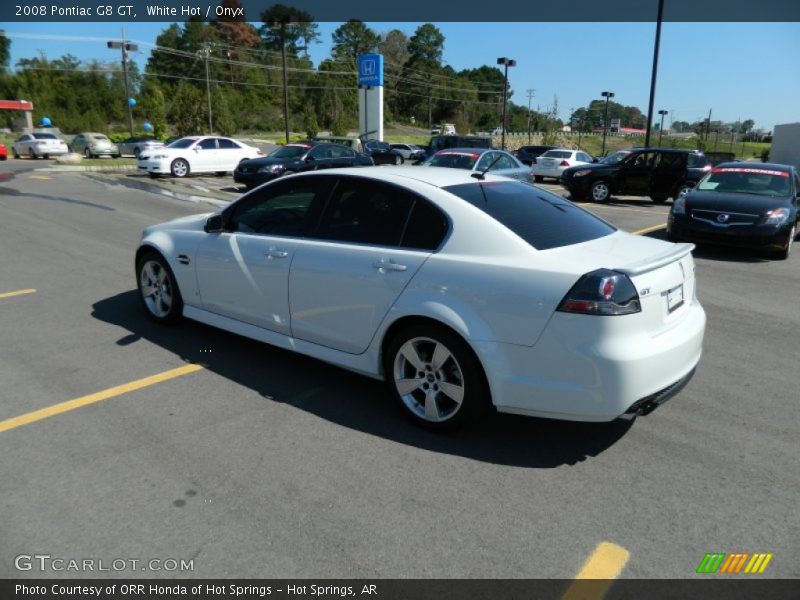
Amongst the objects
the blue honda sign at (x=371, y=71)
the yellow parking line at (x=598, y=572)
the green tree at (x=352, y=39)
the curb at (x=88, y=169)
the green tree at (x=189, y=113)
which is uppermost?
the green tree at (x=352, y=39)

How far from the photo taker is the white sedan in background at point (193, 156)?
22.6m

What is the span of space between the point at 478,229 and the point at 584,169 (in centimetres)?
1622

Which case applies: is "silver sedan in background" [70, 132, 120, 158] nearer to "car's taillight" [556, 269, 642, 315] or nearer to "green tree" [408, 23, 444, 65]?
"car's taillight" [556, 269, 642, 315]

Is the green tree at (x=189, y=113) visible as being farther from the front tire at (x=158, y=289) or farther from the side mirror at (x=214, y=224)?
the side mirror at (x=214, y=224)

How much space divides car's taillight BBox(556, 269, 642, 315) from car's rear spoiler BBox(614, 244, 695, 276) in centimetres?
9

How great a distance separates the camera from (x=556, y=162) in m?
25.5

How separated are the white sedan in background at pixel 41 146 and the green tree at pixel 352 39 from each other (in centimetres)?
10287

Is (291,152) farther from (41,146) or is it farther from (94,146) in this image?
(41,146)

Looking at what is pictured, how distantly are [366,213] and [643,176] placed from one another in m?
16.0

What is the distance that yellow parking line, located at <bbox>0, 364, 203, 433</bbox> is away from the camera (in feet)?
12.9

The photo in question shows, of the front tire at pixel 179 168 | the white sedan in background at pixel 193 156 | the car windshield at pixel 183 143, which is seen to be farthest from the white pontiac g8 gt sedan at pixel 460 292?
the car windshield at pixel 183 143

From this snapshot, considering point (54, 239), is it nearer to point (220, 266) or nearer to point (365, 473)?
point (220, 266)

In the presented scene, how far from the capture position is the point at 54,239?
33.6 feet

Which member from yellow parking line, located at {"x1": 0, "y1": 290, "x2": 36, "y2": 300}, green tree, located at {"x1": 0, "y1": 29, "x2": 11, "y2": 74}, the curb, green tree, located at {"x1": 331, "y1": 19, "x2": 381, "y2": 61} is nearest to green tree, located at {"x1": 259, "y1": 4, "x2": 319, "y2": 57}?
green tree, located at {"x1": 331, "y1": 19, "x2": 381, "y2": 61}
